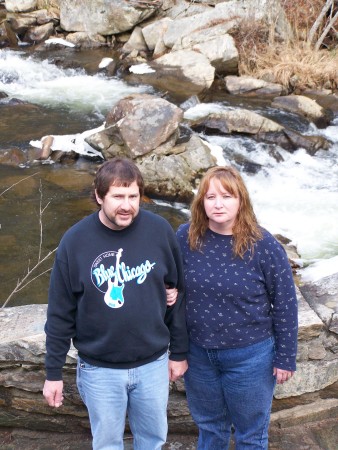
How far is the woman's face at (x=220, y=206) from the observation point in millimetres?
2422

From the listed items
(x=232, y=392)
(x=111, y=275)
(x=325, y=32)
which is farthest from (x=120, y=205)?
(x=325, y=32)

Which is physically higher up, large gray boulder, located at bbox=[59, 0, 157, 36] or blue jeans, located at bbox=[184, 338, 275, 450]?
blue jeans, located at bbox=[184, 338, 275, 450]

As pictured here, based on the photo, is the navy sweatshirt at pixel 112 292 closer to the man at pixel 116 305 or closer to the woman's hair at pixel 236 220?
the man at pixel 116 305

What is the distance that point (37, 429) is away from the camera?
125 inches

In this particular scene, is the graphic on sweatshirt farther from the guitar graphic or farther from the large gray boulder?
the large gray boulder

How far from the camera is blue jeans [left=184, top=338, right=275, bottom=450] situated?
2475mm

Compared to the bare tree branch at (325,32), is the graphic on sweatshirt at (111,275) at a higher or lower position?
higher

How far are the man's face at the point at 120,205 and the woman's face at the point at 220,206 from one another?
0.32m

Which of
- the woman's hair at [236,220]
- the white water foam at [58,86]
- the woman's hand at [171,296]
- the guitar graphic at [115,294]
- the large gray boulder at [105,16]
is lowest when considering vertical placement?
the white water foam at [58,86]

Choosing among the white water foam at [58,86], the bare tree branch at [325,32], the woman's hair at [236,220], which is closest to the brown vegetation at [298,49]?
the bare tree branch at [325,32]

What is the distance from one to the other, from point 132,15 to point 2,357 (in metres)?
14.1

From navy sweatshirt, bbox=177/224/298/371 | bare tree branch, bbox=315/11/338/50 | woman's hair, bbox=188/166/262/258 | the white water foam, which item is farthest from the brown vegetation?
navy sweatshirt, bbox=177/224/298/371

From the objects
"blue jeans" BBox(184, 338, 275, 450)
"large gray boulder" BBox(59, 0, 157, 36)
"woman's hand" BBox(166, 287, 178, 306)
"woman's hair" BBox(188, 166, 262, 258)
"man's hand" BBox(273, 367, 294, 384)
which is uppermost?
"woman's hair" BBox(188, 166, 262, 258)

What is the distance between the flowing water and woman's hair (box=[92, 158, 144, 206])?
79.8 inches
